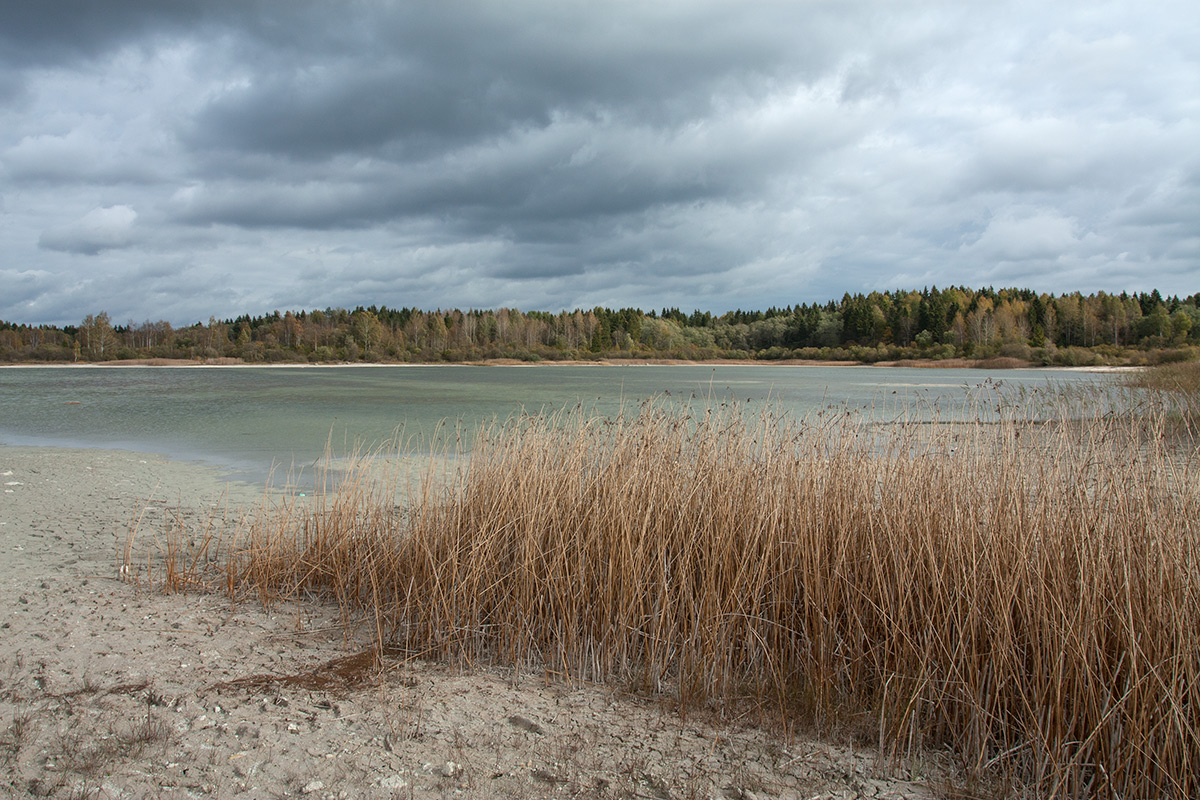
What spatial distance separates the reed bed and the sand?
0.78ft

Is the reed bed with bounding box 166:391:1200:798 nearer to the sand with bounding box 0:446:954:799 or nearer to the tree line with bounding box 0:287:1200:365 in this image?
the sand with bounding box 0:446:954:799

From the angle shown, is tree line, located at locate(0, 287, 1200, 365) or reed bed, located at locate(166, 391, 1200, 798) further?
tree line, located at locate(0, 287, 1200, 365)

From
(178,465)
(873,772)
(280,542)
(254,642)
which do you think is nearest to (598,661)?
(873,772)

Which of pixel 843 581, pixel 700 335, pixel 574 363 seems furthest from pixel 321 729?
pixel 700 335

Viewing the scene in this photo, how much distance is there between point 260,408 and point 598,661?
29.1m

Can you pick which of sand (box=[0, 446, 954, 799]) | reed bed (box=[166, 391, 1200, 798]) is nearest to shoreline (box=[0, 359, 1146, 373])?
reed bed (box=[166, 391, 1200, 798])

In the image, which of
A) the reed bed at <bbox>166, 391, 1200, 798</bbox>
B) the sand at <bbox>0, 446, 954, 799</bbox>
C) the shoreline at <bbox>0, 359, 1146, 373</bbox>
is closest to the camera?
the sand at <bbox>0, 446, 954, 799</bbox>

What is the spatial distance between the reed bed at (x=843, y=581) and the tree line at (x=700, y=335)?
84.5m

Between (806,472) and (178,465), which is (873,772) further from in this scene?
(178,465)

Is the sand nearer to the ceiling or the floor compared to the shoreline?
nearer to the floor

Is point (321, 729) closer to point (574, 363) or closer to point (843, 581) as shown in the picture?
point (843, 581)

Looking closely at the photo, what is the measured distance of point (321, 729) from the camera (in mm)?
3346

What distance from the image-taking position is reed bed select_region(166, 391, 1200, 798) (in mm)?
3111

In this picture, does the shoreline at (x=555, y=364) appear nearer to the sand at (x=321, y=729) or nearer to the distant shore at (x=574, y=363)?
the distant shore at (x=574, y=363)
